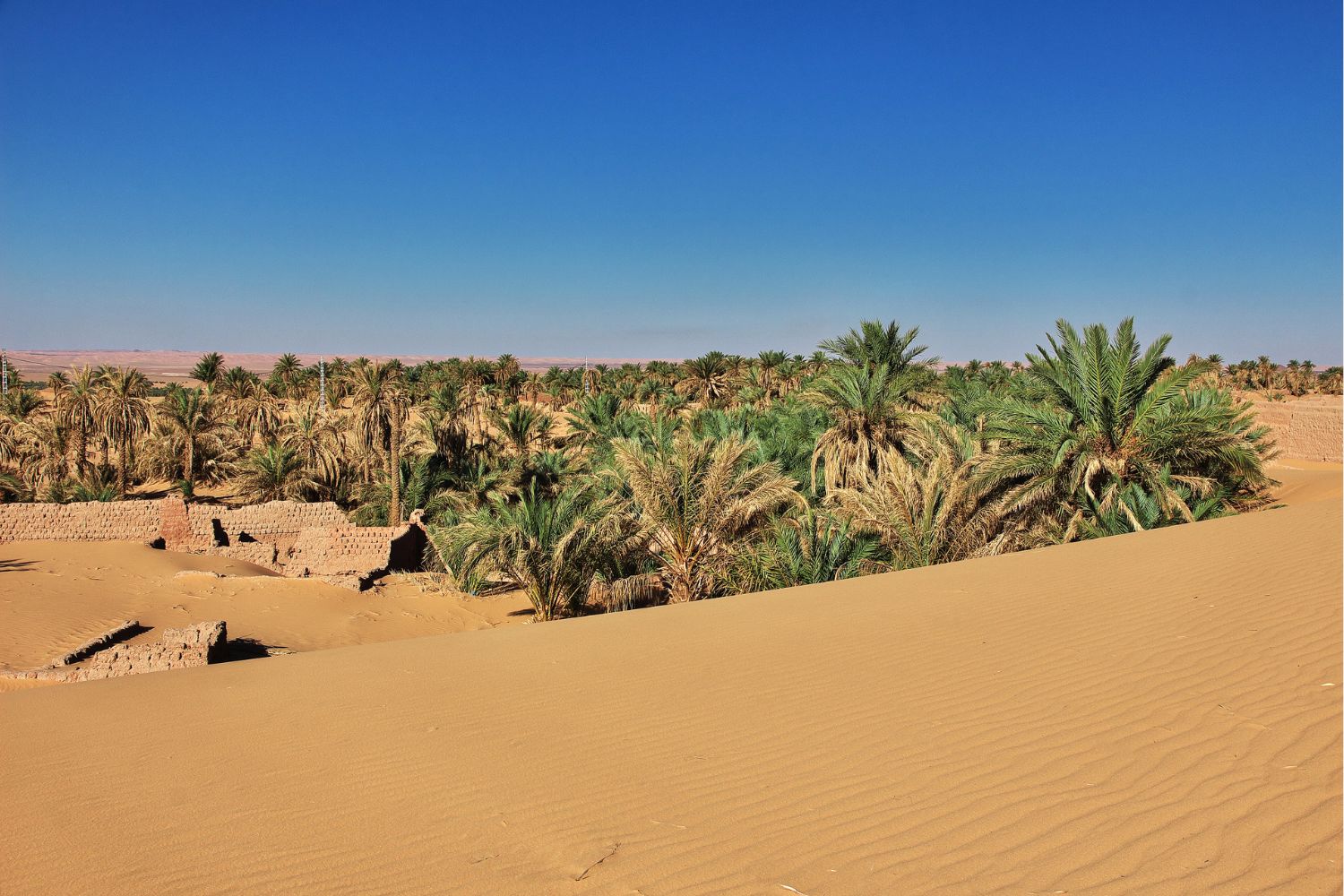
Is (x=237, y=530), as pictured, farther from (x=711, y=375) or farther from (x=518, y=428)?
(x=711, y=375)

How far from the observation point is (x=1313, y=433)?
95.8 ft

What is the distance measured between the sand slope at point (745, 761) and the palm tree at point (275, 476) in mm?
18078

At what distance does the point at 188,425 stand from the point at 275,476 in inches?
318

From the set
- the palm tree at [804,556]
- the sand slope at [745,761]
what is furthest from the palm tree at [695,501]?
the sand slope at [745,761]

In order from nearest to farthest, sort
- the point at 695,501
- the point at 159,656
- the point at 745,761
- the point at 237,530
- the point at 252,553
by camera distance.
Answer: the point at 745,761 → the point at 159,656 → the point at 695,501 → the point at 252,553 → the point at 237,530

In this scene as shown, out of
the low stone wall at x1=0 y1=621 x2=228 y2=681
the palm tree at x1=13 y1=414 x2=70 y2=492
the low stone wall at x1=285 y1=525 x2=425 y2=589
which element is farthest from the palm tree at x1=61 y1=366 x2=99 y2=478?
the low stone wall at x1=0 y1=621 x2=228 y2=681

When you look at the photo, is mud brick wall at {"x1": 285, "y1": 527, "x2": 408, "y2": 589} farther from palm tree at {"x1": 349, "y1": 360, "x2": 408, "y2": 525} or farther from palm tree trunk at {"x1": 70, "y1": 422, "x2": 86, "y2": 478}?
palm tree trunk at {"x1": 70, "y1": 422, "x2": 86, "y2": 478}

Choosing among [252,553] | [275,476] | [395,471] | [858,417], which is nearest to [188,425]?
[275,476]

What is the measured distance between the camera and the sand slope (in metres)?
3.19

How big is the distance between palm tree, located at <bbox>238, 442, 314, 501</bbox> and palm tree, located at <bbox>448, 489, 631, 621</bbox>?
13.3 meters

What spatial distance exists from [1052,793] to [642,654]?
3429 mm

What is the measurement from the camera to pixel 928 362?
57.8ft

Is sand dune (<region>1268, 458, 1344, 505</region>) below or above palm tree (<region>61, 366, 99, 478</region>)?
below

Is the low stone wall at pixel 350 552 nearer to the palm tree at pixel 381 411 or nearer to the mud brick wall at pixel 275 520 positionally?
the mud brick wall at pixel 275 520
